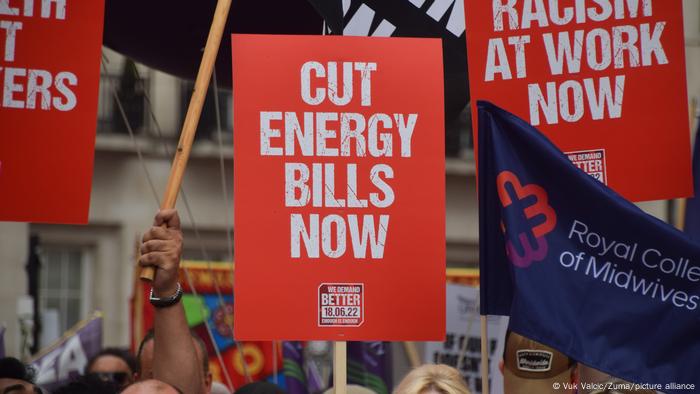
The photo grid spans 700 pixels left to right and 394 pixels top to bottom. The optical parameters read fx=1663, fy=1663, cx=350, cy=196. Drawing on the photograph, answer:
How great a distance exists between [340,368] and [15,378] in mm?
1482

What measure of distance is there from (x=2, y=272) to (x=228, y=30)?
13248mm

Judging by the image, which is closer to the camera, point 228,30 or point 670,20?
point 670,20

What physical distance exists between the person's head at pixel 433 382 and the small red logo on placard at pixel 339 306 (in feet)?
1.03

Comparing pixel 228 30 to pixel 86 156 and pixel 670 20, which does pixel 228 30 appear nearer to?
pixel 86 156

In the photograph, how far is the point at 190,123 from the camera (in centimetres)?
572

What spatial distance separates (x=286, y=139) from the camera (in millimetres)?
6031

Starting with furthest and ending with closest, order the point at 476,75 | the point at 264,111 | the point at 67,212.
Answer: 1. the point at 476,75
2. the point at 67,212
3. the point at 264,111

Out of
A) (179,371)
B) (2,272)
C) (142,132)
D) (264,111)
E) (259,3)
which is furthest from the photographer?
(142,132)

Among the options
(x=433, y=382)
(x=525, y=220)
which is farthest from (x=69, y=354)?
(x=525, y=220)

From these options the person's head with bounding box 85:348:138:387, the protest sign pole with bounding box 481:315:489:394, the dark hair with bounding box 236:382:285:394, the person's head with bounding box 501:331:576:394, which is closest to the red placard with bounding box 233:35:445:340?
the protest sign pole with bounding box 481:315:489:394

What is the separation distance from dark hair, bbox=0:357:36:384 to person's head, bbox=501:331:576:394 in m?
1.98

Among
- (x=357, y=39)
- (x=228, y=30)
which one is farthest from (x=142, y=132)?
(x=357, y=39)

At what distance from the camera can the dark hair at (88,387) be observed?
271 inches

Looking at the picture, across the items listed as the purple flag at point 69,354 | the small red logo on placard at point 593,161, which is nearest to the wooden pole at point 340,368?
the small red logo on placard at point 593,161
